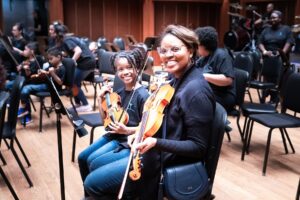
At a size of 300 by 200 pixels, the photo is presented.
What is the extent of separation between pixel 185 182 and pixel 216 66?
1.73 meters

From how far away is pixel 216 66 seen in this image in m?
3.15

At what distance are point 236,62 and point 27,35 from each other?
18.9 ft

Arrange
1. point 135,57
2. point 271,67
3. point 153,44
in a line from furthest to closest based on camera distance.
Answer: point 271,67 < point 153,44 < point 135,57

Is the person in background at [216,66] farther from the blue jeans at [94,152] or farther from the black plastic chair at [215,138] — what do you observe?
the black plastic chair at [215,138]

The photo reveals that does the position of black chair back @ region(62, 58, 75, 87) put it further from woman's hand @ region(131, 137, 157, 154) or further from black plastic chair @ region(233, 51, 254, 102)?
woman's hand @ region(131, 137, 157, 154)

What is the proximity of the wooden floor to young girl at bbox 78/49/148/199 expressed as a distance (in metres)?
0.61

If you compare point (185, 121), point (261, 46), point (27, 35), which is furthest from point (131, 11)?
point (185, 121)

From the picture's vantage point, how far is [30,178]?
297cm

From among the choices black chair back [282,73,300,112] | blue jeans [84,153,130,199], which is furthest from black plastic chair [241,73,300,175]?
blue jeans [84,153,130,199]

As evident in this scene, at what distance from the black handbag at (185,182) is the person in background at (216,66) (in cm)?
154

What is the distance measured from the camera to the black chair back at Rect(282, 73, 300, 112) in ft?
Result: 10.1

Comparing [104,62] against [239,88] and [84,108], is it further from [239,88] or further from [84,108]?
[239,88]

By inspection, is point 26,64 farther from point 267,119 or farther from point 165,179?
point 165,179

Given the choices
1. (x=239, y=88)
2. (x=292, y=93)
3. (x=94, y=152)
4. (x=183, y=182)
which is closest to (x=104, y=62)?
(x=239, y=88)
